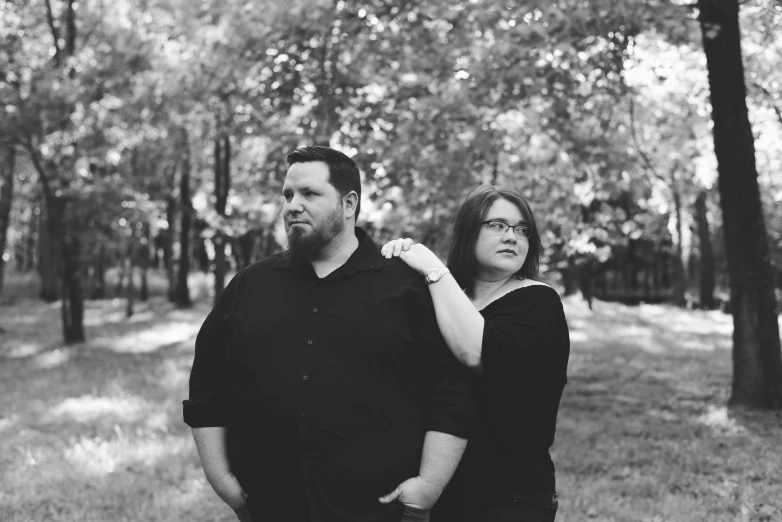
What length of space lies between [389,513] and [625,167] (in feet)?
28.6

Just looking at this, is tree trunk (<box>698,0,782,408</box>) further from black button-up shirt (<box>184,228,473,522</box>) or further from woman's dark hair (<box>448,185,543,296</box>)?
black button-up shirt (<box>184,228,473,522</box>)

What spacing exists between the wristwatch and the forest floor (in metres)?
3.68

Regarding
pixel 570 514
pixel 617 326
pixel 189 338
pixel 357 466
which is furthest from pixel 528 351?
pixel 617 326

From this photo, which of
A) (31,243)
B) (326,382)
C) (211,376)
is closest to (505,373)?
(326,382)

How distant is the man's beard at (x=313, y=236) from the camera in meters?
3.13

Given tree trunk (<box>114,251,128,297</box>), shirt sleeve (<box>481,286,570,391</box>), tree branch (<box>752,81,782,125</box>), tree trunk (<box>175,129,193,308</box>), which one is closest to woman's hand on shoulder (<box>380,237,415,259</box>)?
shirt sleeve (<box>481,286,570,391</box>)

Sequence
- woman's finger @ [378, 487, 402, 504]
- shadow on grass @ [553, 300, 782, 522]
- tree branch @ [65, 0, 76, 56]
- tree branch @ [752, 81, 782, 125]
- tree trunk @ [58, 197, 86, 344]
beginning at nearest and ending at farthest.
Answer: woman's finger @ [378, 487, 402, 504], shadow on grass @ [553, 300, 782, 522], tree branch @ [752, 81, 782, 125], tree trunk @ [58, 197, 86, 344], tree branch @ [65, 0, 76, 56]

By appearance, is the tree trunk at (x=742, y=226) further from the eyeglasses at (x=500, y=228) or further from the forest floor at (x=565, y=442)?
the eyeglasses at (x=500, y=228)

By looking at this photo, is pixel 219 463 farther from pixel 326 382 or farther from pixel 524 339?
pixel 524 339

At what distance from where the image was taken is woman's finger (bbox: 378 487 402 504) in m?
2.92

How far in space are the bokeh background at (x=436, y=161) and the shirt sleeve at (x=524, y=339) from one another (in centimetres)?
344

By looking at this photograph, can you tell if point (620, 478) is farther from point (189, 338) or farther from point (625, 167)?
point (189, 338)

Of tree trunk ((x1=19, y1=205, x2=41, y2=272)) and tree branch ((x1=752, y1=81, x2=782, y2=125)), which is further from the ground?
tree branch ((x1=752, y1=81, x2=782, y2=125))

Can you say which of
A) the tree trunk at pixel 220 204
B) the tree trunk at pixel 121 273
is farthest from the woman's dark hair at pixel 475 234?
the tree trunk at pixel 121 273
